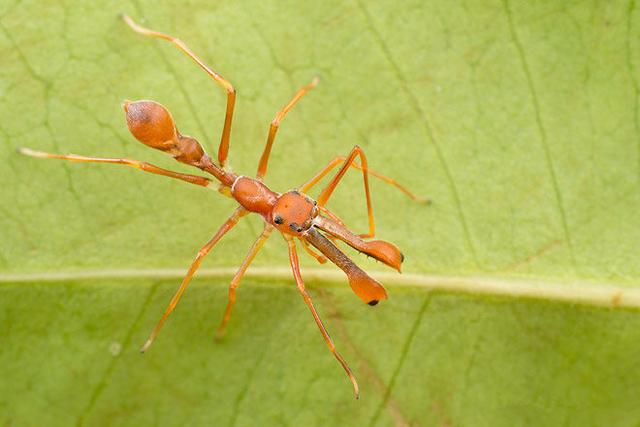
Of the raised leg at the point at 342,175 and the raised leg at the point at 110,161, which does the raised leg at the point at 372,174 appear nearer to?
the raised leg at the point at 342,175

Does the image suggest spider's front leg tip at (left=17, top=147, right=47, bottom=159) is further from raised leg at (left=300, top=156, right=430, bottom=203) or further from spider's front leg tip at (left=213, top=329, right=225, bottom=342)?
raised leg at (left=300, top=156, right=430, bottom=203)

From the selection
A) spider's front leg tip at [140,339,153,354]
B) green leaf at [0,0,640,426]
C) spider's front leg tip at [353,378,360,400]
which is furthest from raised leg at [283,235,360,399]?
spider's front leg tip at [140,339,153,354]

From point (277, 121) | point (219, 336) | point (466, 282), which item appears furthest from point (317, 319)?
point (277, 121)

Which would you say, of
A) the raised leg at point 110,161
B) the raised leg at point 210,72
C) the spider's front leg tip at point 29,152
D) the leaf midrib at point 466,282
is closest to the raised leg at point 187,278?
the leaf midrib at point 466,282

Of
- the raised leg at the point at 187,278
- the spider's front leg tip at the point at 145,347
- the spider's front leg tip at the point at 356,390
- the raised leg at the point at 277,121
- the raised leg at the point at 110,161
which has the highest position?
the raised leg at the point at 110,161

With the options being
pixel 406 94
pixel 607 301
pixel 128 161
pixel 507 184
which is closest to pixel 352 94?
pixel 406 94

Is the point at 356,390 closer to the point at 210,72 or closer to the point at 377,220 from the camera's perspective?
the point at 377,220

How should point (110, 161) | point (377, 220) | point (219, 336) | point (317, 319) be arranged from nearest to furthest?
point (317, 319) < point (110, 161) < point (219, 336) < point (377, 220)
